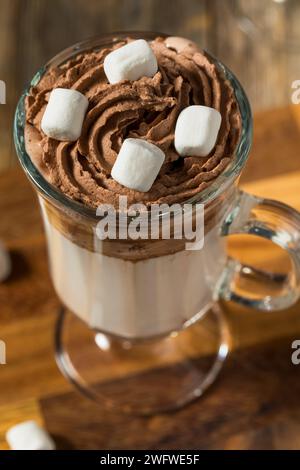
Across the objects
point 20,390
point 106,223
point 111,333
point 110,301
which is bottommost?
point 20,390

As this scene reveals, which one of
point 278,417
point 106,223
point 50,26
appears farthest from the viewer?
point 50,26

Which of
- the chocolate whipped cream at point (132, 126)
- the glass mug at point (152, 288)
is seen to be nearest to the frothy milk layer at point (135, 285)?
the glass mug at point (152, 288)

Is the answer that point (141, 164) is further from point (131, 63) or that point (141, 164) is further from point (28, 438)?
point (28, 438)

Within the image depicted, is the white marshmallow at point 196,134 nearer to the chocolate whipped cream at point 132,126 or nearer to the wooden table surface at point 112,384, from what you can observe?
the chocolate whipped cream at point 132,126

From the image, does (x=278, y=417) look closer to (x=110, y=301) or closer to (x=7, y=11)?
(x=110, y=301)

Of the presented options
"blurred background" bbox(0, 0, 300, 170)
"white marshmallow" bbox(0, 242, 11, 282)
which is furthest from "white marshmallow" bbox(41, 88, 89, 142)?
"blurred background" bbox(0, 0, 300, 170)

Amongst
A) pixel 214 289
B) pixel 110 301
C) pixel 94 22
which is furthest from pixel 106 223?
pixel 94 22

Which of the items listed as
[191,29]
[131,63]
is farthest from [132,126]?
[191,29]
